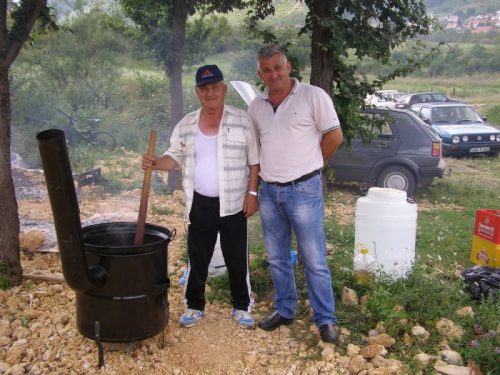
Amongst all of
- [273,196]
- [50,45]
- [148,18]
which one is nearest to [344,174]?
[148,18]

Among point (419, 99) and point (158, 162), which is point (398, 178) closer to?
point (158, 162)

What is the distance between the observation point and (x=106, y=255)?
322 centimetres

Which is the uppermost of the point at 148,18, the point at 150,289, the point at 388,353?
the point at 148,18

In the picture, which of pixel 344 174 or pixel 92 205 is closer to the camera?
pixel 92 205

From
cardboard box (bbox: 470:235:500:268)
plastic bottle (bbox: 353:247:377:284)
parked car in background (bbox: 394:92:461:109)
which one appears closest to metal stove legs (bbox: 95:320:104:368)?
plastic bottle (bbox: 353:247:377:284)

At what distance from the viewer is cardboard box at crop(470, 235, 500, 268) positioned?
5.14m

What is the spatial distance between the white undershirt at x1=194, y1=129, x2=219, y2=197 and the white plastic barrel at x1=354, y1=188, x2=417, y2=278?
5.55ft

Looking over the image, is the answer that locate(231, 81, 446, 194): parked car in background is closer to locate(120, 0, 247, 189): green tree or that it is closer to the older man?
locate(120, 0, 247, 189): green tree

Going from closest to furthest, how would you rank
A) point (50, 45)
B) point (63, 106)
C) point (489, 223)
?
point (489, 223) → point (63, 106) → point (50, 45)

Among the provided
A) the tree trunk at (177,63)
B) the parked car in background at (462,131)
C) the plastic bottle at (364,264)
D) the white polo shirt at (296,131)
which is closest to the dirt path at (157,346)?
the plastic bottle at (364,264)

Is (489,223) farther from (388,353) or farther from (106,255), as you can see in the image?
(106,255)

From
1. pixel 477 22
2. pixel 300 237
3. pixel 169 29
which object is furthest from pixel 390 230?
pixel 477 22

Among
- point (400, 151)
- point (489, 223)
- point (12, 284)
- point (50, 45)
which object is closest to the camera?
point (12, 284)

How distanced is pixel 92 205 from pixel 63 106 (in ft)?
25.2
